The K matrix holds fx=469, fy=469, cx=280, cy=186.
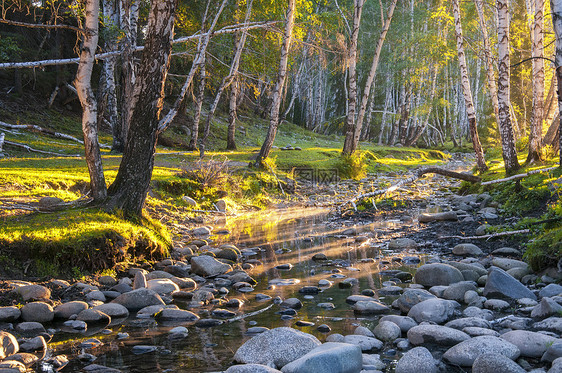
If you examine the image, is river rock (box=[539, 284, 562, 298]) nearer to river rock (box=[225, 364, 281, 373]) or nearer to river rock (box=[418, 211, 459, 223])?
river rock (box=[225, 364, 281, 373])

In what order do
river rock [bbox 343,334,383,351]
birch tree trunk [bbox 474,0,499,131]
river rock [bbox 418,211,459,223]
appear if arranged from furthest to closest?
birch tree trunk [bbox 474,0,499,131]
river rock [bbox 418,211,459,223]
river rock [bbox 343,334,383,351]

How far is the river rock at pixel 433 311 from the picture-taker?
4.86m

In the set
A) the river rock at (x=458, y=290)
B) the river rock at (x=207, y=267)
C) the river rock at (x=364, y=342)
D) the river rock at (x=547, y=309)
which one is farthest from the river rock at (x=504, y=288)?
the river rock at (x=207, y=267)

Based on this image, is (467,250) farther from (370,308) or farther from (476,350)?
(476,350)

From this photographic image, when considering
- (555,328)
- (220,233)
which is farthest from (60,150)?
(555,328)

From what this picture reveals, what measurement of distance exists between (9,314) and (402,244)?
643cm

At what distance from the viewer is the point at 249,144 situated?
2797cm

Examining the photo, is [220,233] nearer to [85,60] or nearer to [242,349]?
[85,60]

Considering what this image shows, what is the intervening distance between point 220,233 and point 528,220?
19.8 feet

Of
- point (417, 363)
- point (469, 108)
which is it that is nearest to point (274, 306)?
point (417, 363)

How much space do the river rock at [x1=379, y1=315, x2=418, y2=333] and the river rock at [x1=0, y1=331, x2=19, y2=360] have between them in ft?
11.2

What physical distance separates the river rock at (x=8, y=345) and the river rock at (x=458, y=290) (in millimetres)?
4582

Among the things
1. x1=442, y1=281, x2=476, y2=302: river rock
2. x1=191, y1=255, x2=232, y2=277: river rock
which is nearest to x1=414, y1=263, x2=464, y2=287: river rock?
x1=442, y1=281, x2=476, y2=302: river rock

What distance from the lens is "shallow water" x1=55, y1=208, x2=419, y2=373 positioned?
13.5ft
